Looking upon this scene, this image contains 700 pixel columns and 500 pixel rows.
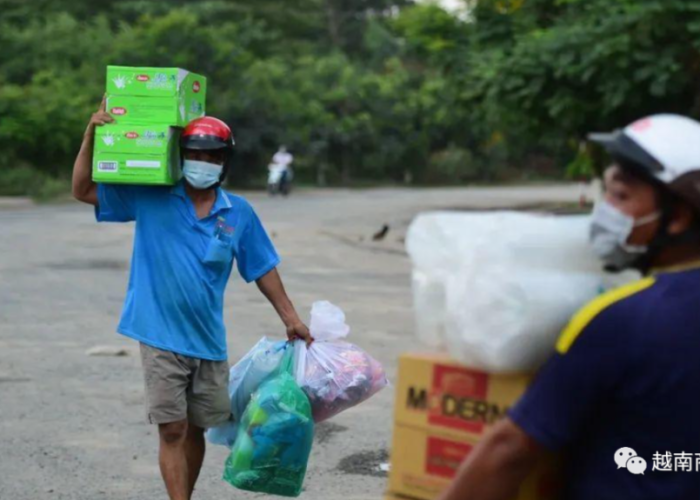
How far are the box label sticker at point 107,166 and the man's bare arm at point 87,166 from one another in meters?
0.11

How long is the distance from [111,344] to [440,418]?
7.67m

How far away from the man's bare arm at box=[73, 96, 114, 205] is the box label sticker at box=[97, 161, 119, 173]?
0.35ft

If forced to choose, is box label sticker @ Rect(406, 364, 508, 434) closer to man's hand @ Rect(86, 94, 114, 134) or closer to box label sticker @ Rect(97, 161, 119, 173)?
box label sticker @ Rect(97, 161, 119, 173)

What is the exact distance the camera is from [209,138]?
200 inches

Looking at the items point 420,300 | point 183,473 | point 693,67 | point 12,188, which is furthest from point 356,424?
point 12,188

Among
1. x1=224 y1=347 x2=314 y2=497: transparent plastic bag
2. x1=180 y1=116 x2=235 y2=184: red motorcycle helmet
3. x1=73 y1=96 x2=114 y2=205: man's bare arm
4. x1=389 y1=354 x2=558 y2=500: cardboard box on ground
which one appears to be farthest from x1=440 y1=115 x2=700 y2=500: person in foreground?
x1=73 y1=96 x2=114 y2=205: man's bare arm

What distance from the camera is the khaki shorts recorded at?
497 cm

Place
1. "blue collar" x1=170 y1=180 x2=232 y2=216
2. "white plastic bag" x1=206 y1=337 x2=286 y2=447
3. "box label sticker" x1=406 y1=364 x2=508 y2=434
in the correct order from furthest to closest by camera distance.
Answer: "white plastic bag" x1=206 y1=337 x2=286 y2=447, "blue collar" x1=170 y1=180 x2=232 y2=216, "box label sticker" x1=406 y1=364 x2=508 y2=434

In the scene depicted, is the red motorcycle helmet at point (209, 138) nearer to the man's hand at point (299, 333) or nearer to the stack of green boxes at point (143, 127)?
the stack of green boxes at point (143, 127)

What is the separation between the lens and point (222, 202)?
17.0 ft

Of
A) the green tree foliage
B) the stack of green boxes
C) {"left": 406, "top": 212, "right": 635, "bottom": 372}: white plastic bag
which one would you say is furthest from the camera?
the green tree foliage

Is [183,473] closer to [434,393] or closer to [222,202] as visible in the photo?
[222,202]

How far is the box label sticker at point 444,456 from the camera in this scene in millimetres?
2631

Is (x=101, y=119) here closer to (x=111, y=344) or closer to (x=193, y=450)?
(x=193, y=450)
